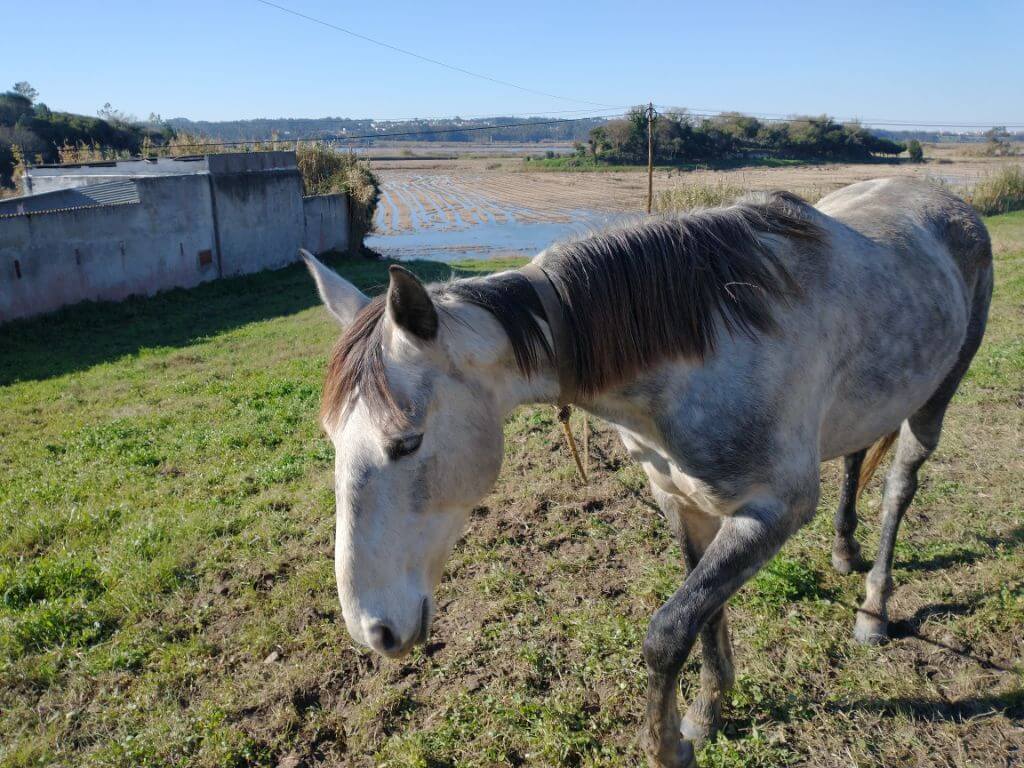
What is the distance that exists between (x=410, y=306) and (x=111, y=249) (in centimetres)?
1456

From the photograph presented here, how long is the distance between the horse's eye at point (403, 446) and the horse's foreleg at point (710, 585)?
1059mm

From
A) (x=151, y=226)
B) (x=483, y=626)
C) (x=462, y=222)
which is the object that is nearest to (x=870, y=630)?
(x=483, y=626)

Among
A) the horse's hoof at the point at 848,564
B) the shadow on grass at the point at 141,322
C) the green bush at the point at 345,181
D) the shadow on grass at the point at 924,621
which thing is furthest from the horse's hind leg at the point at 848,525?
the green bush at the point at 345,181

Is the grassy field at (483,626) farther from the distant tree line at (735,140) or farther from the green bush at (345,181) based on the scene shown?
the distant tree line at (735,140)

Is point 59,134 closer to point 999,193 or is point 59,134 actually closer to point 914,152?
point 999,193

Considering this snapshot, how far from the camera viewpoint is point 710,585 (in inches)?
91.2

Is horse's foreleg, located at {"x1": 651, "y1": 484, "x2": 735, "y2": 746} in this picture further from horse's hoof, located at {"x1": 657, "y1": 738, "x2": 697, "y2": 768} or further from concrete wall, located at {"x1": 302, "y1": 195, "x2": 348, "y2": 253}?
concrete wall, located at {"x1": 302, "y1": 195, "x2": 348, "y2": 253}

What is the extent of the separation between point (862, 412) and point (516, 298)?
1703mm

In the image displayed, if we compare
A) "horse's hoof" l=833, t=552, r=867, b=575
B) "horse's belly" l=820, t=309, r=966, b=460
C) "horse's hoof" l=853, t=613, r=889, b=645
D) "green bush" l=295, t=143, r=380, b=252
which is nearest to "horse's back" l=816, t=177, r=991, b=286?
"horse's belly" l=820, t=309, r=966, b=460

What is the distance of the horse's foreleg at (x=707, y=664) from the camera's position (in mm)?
2838

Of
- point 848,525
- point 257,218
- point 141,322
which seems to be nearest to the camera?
point 848,525

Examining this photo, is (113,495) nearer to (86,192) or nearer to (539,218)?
(86,192)

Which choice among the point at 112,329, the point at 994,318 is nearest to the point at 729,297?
the point at 994,318

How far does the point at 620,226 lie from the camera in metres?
2.47
